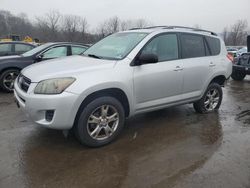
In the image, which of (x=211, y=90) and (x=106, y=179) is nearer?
(x=106, y=179)

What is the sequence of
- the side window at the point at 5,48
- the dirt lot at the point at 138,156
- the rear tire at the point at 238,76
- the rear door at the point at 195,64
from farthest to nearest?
the rear tire at the point at 238,76
the side window at the point at 5,48
the rear door at the point at 195,64
the dirt lot at the point at 138,156

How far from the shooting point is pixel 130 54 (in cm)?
422

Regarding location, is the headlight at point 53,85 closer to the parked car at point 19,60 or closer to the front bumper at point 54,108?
the front bumper at point 54,108

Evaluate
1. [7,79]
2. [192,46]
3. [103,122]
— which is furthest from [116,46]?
[7,79]

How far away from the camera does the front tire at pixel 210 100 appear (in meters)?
5.64

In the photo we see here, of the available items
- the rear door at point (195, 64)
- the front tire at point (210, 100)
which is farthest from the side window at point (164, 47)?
the front tire at point (210, 100)

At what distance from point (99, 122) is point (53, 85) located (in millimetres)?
857

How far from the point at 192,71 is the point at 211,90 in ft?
3.15

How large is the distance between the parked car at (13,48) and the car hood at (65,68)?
17.0 feet

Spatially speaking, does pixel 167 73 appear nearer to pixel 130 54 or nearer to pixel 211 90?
pixel 130 54

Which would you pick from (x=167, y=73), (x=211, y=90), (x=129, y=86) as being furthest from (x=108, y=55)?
(x=211, y=90)

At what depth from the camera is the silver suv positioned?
361 cm

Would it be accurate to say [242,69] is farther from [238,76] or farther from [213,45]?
[213,45]

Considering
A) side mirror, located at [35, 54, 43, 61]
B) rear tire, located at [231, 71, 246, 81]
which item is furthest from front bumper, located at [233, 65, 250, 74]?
side mirror, located at [35, 54, 43, 61]
